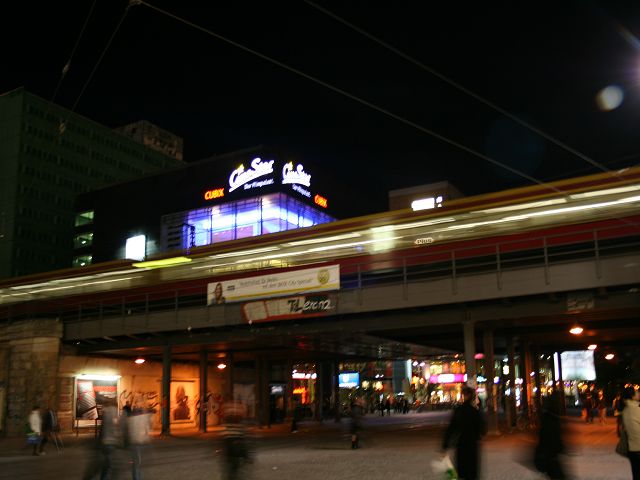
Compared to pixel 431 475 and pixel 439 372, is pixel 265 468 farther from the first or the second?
pixel 439 372

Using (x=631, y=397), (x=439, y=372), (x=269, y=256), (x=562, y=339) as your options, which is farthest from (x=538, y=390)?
(x=439, y=372)

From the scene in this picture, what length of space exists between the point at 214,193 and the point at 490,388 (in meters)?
42.6

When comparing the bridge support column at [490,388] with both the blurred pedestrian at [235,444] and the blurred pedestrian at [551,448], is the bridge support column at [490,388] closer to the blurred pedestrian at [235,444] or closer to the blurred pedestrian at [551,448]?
the blurred pedestrian at [235,444]

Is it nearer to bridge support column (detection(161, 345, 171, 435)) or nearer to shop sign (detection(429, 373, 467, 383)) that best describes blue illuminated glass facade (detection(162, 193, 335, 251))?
bridge support column (detection(161, 345, 171, 435))

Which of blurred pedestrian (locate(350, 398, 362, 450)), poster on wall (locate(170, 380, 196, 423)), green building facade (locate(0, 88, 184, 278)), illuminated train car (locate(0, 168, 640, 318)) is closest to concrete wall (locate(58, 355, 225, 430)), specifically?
poster on wall (locate(170, 380, 196, 423))

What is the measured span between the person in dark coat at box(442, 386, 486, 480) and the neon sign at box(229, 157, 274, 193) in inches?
2144

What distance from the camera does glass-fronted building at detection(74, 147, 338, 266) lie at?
6244 centimetres

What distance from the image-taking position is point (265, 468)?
1677cm

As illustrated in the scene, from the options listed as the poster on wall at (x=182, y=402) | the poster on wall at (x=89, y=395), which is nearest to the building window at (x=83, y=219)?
the poster on wall at (x=182, y=402)

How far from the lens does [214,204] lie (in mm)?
65500

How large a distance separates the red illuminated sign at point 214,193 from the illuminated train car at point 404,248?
88.2 ft

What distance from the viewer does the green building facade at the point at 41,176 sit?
350 ft

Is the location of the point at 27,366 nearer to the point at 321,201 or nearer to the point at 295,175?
the point at 295,175

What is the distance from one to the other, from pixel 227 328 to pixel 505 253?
13404 mm
